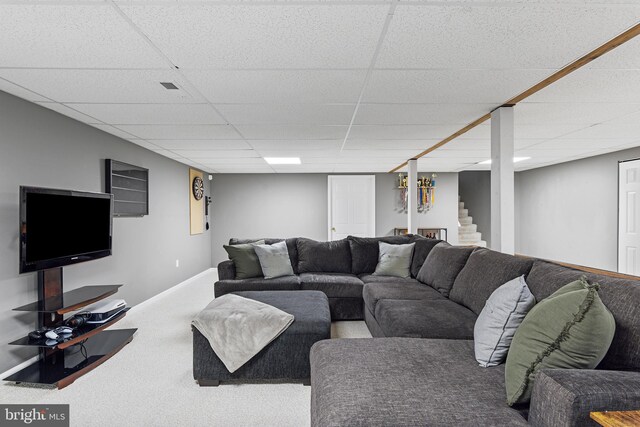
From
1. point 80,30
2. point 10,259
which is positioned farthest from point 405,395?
point 10,259

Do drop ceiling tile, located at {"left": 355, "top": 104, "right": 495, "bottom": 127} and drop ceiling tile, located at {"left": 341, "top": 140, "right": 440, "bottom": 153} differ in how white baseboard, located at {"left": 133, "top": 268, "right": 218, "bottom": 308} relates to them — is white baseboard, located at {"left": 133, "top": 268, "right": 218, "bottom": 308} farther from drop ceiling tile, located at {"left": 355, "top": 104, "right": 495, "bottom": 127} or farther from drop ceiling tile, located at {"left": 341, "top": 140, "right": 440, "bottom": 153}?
drop ceiling tile, located at {"left": 355, "top": 104, "right": 495, "bottom": 127}

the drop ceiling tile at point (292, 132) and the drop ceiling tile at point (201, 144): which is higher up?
the drop ceiling tile at point (292, 132)

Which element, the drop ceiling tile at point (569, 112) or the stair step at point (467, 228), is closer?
the drop ceiling tile at point (569, 112)

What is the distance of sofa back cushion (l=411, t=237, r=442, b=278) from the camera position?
4270 mm

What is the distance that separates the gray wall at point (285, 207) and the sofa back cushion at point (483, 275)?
5.10m

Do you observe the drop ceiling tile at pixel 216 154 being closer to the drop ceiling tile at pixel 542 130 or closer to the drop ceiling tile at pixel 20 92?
the drop ceiling tile at pixel 20 92

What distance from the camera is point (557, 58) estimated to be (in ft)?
7.25

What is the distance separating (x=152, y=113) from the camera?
3.30 meters

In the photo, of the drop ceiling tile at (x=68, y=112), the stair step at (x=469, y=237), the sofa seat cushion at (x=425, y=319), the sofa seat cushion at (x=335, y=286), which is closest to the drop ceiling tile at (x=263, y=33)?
the drop ceiling tile at (x=68, y=112)

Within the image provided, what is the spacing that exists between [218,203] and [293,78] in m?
5.99

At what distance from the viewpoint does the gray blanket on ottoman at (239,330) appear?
2.47 metres

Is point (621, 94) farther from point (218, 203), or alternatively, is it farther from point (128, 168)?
point (218, 203)

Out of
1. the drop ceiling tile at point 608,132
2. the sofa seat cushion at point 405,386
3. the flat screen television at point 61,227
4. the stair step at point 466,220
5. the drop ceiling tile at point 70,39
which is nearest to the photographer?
the sofa seat cushion at point 405,386

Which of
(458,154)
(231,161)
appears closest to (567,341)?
(458,154)
